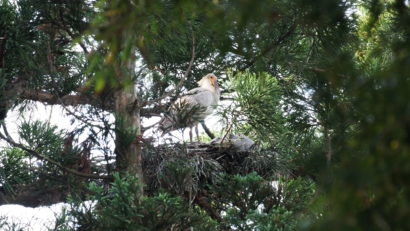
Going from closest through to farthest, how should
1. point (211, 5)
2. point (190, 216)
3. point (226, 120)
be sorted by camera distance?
point (211, 5) → point (190, 216) → point (226, 120)

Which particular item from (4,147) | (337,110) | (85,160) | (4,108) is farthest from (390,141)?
(4,147)

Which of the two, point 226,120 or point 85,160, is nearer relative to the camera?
point 85,160

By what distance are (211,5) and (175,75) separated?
3.60m

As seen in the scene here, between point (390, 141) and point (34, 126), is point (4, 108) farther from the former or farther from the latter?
point (390, 141)

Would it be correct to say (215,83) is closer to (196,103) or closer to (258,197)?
(196,103)

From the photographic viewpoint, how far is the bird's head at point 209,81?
589 cm

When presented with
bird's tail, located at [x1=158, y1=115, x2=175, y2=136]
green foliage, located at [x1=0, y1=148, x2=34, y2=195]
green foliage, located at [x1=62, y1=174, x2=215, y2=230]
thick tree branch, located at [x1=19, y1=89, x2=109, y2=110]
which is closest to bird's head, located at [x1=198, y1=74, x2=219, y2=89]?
bird's tail, located at [x1=158, y1=115, x2=175, y2=136]

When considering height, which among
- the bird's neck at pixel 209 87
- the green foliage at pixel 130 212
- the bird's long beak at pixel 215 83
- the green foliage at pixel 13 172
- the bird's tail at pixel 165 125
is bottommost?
the green foliage at pixel 130 212

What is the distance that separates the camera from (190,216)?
4191 millimetres

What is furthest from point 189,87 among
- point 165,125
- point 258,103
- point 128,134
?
point 128,134

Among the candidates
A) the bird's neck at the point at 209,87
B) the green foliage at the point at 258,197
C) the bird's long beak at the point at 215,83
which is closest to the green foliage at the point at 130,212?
the green foliage at the point at 258,197

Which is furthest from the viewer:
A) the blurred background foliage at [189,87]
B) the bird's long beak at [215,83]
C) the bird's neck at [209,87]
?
the bird's long beak at [215,83]

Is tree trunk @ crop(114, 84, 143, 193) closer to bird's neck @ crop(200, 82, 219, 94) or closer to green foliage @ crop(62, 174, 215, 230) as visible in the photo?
green foliage @ crop(62, 174, 215, 230)

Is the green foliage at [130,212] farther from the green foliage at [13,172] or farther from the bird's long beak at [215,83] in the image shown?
the bird's long beak at [215,83]
